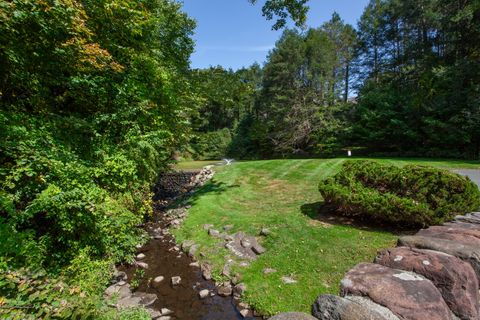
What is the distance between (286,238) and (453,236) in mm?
2975

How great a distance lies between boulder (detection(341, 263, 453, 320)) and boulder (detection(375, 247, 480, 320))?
21cm

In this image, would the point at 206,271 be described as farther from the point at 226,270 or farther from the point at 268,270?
the point at 268,270

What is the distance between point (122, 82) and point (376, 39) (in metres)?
28.7

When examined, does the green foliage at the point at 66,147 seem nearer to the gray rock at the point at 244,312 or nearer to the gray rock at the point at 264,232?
the gray rock at the point at 244,312

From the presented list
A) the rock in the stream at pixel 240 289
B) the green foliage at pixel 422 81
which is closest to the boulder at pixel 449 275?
the rock in the stream at pixel 240 289

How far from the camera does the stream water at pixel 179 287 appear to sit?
418 centimetres

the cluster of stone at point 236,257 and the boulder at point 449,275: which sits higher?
the boulder at point 449,275

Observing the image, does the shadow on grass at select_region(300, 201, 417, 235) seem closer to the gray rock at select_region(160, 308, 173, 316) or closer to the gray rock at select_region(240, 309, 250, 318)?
the gray rock at select_region(240, 309, 250, 318)

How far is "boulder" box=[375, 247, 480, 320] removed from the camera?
121 inches

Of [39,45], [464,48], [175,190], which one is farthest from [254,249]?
[464,48]

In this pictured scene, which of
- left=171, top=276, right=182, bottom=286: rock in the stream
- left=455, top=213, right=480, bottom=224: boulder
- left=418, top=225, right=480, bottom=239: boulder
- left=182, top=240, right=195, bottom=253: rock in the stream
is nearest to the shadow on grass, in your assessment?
left=418, top=225, right=480, bottom=239: boulder

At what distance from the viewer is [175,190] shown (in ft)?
43.2

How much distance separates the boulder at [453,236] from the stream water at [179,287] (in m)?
3.41

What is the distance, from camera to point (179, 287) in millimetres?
4922
